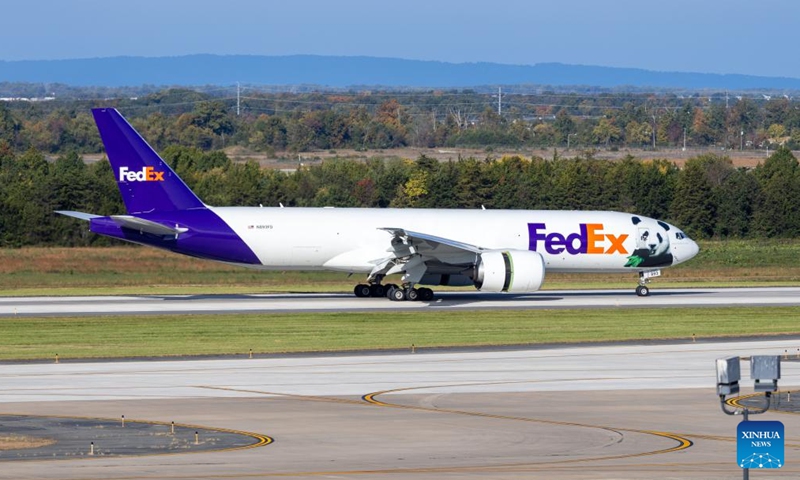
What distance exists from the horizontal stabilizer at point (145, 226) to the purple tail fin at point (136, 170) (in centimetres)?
99

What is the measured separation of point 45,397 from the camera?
25.8m

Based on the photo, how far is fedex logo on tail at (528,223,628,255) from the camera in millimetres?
52656

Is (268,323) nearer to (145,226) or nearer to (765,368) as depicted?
(145,226)

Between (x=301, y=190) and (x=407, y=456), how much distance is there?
75.3 m

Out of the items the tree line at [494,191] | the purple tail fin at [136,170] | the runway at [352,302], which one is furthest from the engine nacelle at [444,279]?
the tree line at [494,191]

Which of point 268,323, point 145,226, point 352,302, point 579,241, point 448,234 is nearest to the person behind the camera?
point 268,323

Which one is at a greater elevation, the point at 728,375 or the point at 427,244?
the point at 728,375

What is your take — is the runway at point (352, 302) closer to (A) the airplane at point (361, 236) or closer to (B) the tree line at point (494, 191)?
(A) the airplane at point (361, 236)

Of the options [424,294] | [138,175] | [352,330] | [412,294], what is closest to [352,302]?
[412,294]

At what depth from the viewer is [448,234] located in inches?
2047

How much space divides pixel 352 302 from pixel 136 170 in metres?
9.52

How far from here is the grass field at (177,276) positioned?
5800cm

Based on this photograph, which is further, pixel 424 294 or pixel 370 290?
pixel 370 290

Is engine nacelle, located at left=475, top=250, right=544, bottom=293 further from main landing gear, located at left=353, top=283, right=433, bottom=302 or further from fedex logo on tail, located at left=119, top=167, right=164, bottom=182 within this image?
fedex logo on tail, located at left=119, top=167, right=164, bottom=182
